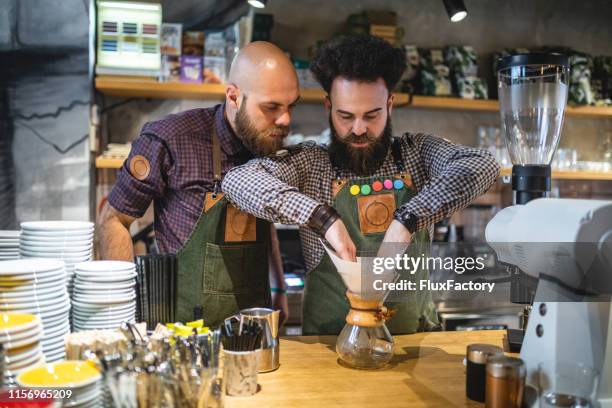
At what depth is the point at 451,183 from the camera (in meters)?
1.82

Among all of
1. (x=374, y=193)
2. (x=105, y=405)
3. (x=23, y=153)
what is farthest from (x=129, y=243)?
(x=23, y=153)

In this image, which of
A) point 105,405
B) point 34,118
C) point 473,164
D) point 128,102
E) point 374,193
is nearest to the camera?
point 105,405

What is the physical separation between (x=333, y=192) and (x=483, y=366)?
894 millimetres

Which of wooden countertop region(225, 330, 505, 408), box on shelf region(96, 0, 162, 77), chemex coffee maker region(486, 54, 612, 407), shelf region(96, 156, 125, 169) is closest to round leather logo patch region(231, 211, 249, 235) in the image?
wooden countertop region(225, 330, 505, 408)

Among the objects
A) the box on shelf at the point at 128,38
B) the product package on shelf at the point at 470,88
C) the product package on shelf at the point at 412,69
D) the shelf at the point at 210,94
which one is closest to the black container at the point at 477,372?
the shelf at the point at 210,94

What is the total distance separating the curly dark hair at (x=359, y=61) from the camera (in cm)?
194

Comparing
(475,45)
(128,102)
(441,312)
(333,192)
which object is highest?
(475,45)

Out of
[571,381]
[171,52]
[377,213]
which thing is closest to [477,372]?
[571,381]

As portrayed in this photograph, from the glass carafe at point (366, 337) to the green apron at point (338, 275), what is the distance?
47 cm

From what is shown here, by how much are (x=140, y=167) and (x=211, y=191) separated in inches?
11.3

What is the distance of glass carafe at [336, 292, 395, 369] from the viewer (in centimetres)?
149

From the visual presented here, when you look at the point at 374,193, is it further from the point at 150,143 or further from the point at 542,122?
the point at 150,143

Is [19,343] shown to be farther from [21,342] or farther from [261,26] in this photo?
[261,26]

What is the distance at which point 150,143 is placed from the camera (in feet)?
7.13
